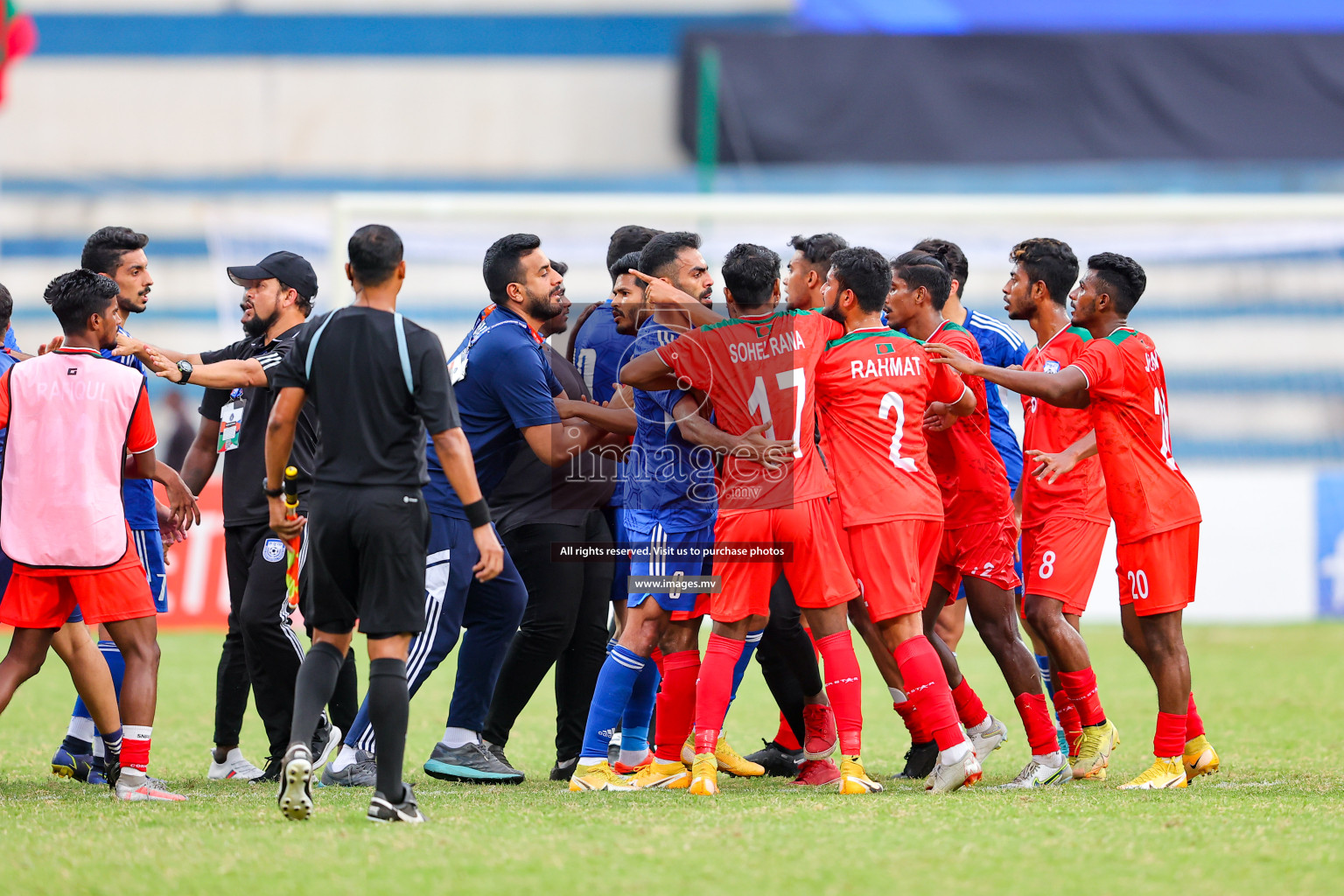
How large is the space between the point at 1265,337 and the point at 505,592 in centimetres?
1216

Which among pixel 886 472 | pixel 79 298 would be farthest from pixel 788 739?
pixel 79 298

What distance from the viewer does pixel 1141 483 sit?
247 inches

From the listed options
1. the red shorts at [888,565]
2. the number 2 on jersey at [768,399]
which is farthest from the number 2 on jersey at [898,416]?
the number 2 on jersey at [768,399]

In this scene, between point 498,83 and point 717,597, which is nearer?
point 717,597

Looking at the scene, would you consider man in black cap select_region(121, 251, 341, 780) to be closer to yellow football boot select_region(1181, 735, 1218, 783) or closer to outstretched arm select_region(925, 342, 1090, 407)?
outstretched arm select_region(925, 342, 1090, 407)

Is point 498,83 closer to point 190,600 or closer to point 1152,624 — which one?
point 190,600

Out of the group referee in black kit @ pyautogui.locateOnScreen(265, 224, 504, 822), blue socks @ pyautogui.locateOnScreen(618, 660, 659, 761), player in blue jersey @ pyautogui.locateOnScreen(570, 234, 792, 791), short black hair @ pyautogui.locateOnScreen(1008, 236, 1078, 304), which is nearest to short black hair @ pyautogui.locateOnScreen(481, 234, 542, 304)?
player in blue jersey @ pyautogui.locateOnScreen(570, 234, 792, 791)

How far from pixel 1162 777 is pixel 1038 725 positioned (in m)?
0.61

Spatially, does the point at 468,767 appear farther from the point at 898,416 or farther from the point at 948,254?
the point at 948,254

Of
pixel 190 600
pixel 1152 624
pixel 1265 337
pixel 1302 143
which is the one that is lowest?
pixel 190 600

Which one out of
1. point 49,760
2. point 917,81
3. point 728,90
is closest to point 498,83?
point 728,90

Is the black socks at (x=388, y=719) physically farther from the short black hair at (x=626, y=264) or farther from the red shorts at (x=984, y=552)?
the red shorts at (x=984, y=552)

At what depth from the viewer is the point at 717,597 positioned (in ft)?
19.3

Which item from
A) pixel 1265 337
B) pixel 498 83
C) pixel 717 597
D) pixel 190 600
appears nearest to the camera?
pixel 717 597
